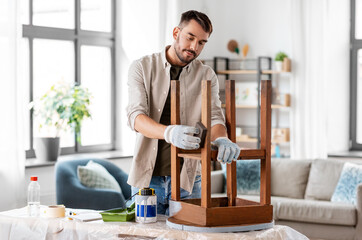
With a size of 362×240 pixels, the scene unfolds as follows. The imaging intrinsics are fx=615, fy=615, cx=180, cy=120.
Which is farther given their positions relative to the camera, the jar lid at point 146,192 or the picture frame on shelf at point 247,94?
the picture frame on shelf at point 247,94

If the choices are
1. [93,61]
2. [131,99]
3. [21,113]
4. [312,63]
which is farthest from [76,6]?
[131,99]

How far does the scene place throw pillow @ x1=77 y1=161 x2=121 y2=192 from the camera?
483cm

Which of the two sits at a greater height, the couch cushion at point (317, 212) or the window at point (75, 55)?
the window at point (75, 55)

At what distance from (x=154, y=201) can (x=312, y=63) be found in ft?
13.7

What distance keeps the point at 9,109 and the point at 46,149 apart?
670 millimetres

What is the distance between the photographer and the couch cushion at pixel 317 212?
16.0 ft

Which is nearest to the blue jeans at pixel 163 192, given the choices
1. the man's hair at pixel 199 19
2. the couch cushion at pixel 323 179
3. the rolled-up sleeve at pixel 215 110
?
the rolled-up sleeve at pixel 215 110

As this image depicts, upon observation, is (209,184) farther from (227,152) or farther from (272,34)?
(272,34)

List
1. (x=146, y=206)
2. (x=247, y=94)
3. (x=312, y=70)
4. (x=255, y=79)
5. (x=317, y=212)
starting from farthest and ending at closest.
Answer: (x=255, y=79) < (x=247, y=94) < (x=312, y=70) < (x=317, y=212) < (x=146, y=206)

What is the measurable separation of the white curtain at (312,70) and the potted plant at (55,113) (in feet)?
7.30

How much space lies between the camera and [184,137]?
2.20 meters

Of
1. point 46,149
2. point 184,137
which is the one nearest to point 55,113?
point 46,149

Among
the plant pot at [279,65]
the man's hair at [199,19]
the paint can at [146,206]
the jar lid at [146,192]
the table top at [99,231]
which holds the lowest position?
the table top at [99,231]

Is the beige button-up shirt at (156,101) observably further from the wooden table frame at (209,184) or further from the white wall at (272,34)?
the white wall at (272,34)
